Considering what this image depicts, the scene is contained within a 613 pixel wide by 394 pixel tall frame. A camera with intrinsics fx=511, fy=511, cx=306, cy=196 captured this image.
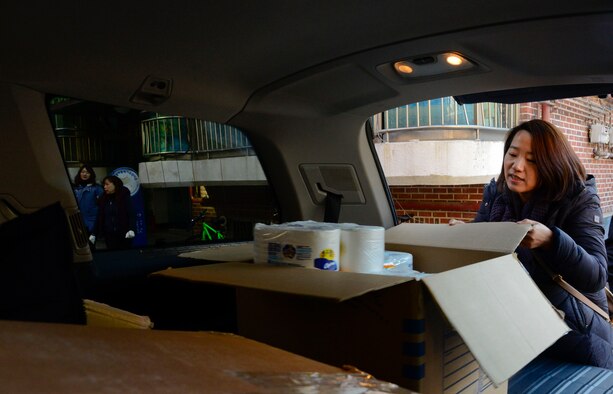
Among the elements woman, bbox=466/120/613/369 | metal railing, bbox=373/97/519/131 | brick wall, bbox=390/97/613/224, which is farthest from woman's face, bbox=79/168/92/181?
metal railing, bbox=373/97/519/131

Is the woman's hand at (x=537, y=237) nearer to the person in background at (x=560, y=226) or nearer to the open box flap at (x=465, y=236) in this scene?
the person in background at (x=560, y=226)

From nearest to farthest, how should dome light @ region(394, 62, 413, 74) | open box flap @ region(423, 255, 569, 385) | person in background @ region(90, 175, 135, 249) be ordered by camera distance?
open box flap @ region(423, 255, 569, 385)
person in background @ region(90, 175, 135, 249)
dome light @ region(394, 62, 413, 74)

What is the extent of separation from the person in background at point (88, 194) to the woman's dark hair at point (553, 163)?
187cm

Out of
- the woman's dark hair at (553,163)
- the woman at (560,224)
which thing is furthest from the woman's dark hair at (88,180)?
the woman's dark hair at (553,163)

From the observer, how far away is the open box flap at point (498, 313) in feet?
3.08

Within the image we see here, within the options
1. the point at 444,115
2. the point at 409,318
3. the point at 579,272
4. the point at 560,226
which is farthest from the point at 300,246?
the point at 444,115

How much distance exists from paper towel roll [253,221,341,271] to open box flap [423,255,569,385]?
0.39 metres

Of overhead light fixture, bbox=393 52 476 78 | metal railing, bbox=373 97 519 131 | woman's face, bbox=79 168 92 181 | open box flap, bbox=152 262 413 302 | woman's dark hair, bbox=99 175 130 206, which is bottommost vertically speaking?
open box flap, bbox=152 262 413 302

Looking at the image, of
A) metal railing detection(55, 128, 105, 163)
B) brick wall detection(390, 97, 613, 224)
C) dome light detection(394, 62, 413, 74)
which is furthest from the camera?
brick wall detection(390, 97, 613, 224)

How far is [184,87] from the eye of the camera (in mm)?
2004

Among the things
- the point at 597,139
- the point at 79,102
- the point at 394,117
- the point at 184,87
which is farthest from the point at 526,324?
the point at 597,139

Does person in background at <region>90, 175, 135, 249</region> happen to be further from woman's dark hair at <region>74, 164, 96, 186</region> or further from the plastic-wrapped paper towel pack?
the plastic-wrapped paper towel pack

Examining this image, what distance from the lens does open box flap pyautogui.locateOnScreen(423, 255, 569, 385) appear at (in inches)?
37.0

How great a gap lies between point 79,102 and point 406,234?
4.17 ft
